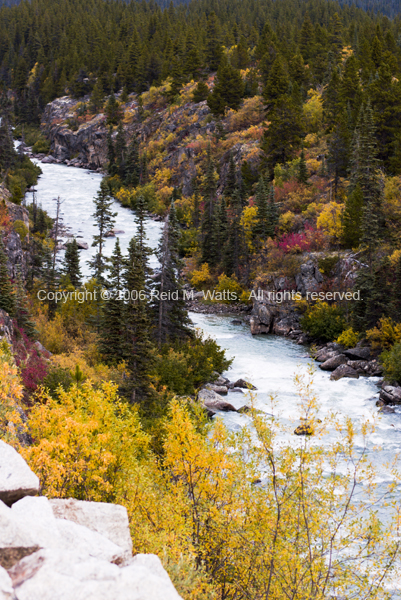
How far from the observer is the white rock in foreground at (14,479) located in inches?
292

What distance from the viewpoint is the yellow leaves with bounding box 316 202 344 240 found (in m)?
46.3

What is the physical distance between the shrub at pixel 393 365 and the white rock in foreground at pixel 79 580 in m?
25.9

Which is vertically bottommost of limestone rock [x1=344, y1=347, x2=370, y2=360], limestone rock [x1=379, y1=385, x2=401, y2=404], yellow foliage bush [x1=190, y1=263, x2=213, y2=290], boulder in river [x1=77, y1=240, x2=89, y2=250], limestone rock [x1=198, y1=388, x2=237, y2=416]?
limestone rock [x1=198, y1=388, x2=237, y2=416]

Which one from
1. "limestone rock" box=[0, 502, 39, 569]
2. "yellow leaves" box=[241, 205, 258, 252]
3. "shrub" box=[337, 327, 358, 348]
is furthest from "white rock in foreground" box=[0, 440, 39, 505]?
"yellow leaves" box=[241, 205, 258, 252]

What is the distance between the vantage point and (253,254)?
2174 inches

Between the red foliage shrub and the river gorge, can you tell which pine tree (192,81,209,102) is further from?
the red foliage shrub

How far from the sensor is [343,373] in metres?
32.0

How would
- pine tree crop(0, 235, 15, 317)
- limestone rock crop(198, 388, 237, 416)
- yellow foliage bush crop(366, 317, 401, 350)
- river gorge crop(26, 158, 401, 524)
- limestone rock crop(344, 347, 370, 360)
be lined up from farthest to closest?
1. limestone rock crop(344, 347, 370, 360)
2. yellow foliage bush crop(366, 317, 401, 350)
3. limestone rock crop(198, 388, 237, 416)
4. pine tree crop(0, 235, 15, 317)
5. river gorge crop(26, 158, 401, 524)

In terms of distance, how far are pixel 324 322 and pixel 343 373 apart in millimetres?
8731

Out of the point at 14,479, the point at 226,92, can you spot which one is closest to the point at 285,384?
the point at 14,479

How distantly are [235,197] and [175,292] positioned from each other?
97.4ft

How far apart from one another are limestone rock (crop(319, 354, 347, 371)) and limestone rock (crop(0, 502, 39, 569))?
29496mm

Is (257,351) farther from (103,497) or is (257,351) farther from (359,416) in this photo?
(103,497)

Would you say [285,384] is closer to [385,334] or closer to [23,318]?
[385,334]
